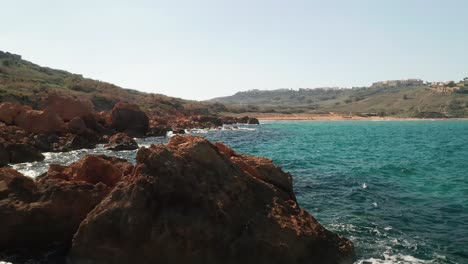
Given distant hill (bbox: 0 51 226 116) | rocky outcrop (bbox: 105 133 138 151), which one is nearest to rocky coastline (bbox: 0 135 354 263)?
rocky outcrop (bbox: 105 133 138 151)

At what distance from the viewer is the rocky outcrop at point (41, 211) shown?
1255 cm

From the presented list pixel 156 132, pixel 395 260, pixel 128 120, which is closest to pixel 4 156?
pixel 128 120

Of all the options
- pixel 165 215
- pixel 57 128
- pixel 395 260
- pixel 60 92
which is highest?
pixel 60 92

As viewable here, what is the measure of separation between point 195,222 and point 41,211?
511 cm

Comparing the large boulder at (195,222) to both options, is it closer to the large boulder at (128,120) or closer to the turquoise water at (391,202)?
the turquoise water at (391,202)

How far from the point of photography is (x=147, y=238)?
11.1 m

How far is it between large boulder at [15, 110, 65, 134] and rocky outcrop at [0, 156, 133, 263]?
1200 inches

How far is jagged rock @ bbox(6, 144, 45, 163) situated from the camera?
102ft

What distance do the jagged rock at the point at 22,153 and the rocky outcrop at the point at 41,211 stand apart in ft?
63.0

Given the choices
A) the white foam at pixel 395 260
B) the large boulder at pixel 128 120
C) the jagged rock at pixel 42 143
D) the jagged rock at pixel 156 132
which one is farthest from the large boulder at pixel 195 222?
the jagged rock at pixel 156 132

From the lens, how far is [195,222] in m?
11.4

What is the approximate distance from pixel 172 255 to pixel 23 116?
1459 inches

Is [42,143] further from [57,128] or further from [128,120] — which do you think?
[128,120]

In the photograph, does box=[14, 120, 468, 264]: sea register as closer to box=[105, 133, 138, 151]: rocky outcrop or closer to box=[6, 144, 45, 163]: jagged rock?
box=[6, 144, 45, 163]: jagged rock
